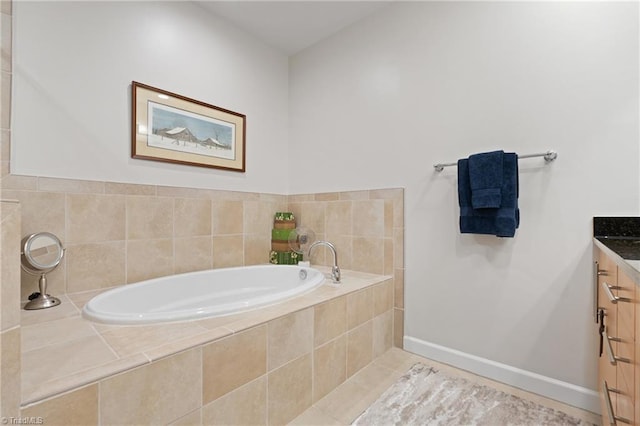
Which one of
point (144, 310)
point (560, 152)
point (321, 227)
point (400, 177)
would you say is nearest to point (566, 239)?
point (560, 152)

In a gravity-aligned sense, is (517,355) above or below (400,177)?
below

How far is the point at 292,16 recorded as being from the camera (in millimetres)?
2350

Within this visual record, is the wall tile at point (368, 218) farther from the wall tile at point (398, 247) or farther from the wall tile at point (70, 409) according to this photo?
the wall tile at point (70, 409)

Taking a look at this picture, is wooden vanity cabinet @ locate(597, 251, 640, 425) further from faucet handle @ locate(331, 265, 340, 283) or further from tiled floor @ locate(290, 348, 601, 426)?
faucet handle @ locate(331, 265, 340, 283)

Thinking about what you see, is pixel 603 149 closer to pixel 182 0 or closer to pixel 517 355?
pixel 517 355

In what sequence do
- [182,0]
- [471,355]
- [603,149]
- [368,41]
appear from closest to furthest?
[603,149], [471,355], [182,0], [368,41]

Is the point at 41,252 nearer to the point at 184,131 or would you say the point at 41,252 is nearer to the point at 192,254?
the point at 192,254

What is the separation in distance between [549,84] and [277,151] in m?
2.08

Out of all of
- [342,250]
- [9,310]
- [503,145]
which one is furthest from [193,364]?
[503,145]

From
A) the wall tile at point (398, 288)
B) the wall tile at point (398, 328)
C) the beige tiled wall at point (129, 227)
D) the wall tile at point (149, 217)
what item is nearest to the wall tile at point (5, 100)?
the beige tiled wall at point (129, 227)

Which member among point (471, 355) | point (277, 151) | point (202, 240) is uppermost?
point (277, 151)

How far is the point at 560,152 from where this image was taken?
1.55m

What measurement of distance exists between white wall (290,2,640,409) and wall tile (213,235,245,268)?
1.03m

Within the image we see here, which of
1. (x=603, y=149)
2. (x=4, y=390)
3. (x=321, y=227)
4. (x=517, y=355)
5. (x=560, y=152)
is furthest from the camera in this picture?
(x=321, y=227)
